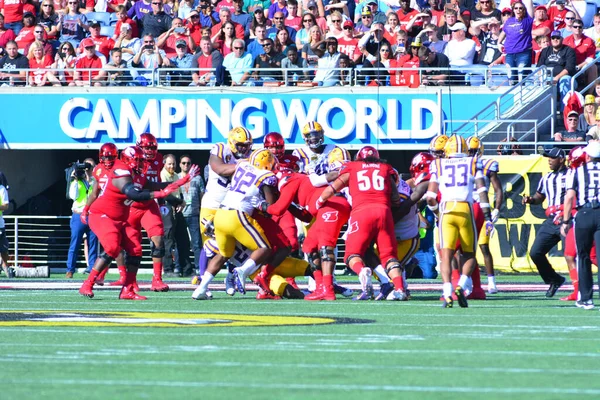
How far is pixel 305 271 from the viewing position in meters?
13.8

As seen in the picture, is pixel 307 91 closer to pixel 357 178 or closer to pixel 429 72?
pixel 429 72

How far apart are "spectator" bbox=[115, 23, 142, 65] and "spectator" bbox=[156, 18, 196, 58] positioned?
41cm

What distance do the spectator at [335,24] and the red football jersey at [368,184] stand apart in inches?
380

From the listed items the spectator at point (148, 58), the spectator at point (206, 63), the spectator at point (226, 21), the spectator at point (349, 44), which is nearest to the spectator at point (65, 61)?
the spectator at point (148, 58)

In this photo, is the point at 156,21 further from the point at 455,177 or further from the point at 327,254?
the point at 455,177

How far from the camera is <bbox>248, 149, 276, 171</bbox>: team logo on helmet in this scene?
13.0 m

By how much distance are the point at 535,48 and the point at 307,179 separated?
8824mm

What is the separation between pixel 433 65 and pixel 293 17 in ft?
10.5

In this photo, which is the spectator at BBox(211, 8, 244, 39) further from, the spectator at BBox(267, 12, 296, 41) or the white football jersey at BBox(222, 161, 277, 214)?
the white football jersey at BBox(222, 161, 277, 214)

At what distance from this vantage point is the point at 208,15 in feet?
77.4

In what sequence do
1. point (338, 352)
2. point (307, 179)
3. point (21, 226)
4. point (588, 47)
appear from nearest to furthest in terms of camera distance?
1. point (338, 352)
2. point (307, 179)
3. point (588, 47)
4. point (21, 226)

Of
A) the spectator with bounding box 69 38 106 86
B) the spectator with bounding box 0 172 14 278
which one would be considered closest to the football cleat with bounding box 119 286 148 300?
the spectator with bounding box 0 172 14 278

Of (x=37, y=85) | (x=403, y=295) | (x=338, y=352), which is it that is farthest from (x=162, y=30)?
(x=338, y=352)

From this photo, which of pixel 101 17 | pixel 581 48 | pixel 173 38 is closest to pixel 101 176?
pixel 173 38
